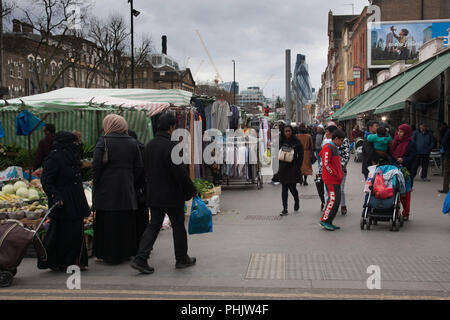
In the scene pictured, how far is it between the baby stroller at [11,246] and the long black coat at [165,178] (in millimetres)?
1542

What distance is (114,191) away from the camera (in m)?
6.51

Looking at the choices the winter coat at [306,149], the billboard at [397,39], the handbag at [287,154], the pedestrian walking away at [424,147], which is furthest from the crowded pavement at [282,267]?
the billboard at [397,39]

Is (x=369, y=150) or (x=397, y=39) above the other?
(x=397, y=39)

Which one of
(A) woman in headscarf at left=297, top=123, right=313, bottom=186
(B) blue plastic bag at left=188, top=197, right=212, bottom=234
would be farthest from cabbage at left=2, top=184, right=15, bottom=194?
(A) woman in headscarf at left=297, top=123, right=313, bottom=186

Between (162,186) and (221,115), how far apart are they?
8534 mm

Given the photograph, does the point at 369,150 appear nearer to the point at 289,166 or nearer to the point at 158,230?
the point at 289,166

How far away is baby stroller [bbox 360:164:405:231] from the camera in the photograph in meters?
8.54

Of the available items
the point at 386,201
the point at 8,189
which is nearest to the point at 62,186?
the point at 8,189

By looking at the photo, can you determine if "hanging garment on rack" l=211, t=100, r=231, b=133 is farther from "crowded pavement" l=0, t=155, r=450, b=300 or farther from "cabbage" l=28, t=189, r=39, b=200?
"cabbage" l=28, t=189, r=39, b=200

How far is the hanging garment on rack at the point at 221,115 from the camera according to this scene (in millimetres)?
14398

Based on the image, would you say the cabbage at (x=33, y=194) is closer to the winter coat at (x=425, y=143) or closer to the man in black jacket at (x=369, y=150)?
the man in black jacket at (x=369, y=150)

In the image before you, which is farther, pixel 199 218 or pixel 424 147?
pixel 424 147

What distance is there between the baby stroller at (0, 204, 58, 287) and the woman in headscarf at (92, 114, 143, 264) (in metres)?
0.92
